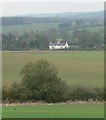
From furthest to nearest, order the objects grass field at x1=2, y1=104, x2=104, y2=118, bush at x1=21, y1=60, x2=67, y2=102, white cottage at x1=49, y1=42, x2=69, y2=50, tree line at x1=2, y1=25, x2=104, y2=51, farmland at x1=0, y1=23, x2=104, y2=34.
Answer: farmland at x1=0, y1=23, x2=104, y2=34, white cottage at x1=49, y1=42, x2=69, y2=50, tree line at x1=2, y1=25, x2=104, y2=51, bush at x1=21, y1=60, x2=67, y2=102, grass field at x1=2, y1=104, x2=104, y2=118

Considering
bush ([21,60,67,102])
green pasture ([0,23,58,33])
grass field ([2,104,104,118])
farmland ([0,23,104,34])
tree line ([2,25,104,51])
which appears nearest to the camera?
grass field ([2,104,104,118])

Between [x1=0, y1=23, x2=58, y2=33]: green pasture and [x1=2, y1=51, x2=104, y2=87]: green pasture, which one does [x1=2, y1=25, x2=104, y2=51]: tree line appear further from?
[x1=2, y1=51, x2=104, y2=87]: green pasture

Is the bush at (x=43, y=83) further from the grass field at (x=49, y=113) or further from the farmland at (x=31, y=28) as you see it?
the farmland at (x=31, y=28)

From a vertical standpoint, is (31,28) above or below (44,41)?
above

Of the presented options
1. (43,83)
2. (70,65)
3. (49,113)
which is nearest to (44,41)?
(70,65)

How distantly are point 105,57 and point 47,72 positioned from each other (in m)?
19.3

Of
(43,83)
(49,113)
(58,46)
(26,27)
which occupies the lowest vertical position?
(49,113)

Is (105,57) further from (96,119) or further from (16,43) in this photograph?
(96,119)

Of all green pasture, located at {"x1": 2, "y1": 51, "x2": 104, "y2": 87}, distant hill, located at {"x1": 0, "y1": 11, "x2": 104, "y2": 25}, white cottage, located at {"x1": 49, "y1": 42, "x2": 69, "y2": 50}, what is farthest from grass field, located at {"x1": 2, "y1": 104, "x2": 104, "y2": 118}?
distant hill, located at {"x1": 0, "y1": 11, "x2": 104, "y2": 25}

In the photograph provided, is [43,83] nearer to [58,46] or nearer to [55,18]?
[58,46]

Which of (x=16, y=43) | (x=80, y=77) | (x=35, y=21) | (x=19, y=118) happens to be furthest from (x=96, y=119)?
(x=35, y=21)

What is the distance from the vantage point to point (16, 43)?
55.8 m

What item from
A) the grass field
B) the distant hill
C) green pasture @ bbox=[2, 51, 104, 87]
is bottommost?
the grass field

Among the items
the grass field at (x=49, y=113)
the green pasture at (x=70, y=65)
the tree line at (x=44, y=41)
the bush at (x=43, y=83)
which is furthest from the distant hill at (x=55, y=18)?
the grass field at (x=49, y=113)
